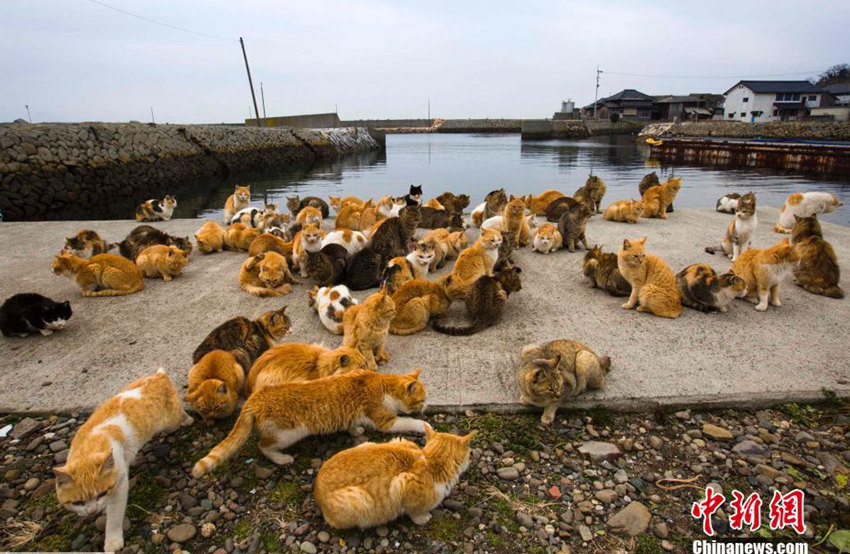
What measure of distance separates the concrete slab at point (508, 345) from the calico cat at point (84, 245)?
0.59 meters

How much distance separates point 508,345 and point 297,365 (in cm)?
209

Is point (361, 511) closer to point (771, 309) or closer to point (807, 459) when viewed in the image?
point (807, 459)

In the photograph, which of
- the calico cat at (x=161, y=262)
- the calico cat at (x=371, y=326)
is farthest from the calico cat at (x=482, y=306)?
the calico cat at (x=161, y=262)

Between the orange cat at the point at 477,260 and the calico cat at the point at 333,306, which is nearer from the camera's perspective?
the calico cat at the point at 333,306

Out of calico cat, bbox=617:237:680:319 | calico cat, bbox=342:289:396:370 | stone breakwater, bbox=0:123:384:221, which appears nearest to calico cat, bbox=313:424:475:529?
calico cat, bbox=342:289:396:370

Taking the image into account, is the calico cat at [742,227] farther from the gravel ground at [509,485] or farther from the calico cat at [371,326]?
the calico cat at [371,326]

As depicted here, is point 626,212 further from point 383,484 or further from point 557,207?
point 383,484

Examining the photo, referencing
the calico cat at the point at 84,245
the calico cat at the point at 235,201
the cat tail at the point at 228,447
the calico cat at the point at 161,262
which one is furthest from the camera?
the calico cat at the point at 235,201

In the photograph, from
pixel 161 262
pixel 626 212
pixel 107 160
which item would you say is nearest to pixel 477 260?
pixel 161 262

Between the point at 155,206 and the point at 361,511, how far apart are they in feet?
37.0

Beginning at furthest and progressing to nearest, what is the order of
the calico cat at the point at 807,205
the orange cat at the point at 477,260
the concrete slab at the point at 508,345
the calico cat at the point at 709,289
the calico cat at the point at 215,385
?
the calico cat at the point at 807,205, the orange cat at the point at 477,260, the calico cat at the point at 709,289, the concrete slab at the point at 508,345, the calico cat at the point at 215,385

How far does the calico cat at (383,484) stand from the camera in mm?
2352

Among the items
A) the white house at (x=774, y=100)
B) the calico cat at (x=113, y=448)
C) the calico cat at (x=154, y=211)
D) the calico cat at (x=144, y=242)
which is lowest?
the calico cat at (x=113, y=448)

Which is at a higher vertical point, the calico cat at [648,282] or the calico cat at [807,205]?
the calico cat at [807,205]
